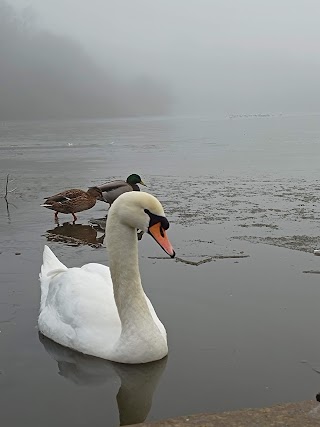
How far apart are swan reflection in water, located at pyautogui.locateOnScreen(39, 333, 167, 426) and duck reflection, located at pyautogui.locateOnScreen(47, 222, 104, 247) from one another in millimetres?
4102

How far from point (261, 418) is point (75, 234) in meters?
6.71

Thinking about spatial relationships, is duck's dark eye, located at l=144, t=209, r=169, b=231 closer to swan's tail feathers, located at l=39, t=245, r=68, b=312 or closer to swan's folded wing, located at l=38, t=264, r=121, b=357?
swan's folded wing, located at l=38, t=264, r=121, b=357

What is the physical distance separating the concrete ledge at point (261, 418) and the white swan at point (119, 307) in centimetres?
129

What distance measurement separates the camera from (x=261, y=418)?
333 cm

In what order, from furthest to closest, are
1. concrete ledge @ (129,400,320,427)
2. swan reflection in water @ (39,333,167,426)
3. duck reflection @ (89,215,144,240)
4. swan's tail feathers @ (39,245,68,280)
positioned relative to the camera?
duck reflection @ (89,215,144,240), swan's tail feathers @ (39,245,68,280), swan reflection in water @ (39,333,167,426), concrete ledge @ (129,400,320,427)

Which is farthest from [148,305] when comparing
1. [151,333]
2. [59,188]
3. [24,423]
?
[59,188]

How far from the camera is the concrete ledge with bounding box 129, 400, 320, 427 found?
3256 mm

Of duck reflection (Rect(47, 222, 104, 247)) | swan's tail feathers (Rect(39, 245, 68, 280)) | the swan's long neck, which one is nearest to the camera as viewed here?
the swan's long neck

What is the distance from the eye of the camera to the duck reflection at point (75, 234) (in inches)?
357

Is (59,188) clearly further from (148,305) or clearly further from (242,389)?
(242,389)

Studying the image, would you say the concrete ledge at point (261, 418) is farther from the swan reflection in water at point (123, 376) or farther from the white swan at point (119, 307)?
the white swan at point (119, 307)

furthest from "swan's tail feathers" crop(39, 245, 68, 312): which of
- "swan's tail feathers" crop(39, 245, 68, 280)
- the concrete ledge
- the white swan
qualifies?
the concrete ledge

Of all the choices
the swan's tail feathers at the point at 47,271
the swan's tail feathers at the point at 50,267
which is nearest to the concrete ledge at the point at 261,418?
the swan's tail feathers at the point at 47,271

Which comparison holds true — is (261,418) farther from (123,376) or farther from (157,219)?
(157,219)
